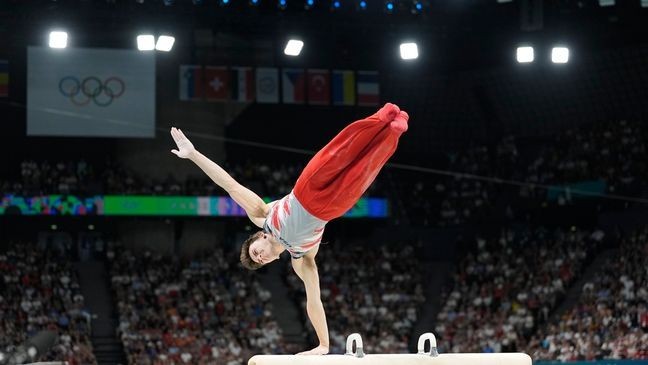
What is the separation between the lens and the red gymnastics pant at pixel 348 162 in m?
6.91

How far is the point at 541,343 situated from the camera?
70.8ft

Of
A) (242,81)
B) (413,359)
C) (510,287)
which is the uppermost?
(242,81)

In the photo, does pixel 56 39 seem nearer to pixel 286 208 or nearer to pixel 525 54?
pixel 525 54

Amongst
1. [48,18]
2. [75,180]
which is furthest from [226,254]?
[48,18]

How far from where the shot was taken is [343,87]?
2592 centimetres

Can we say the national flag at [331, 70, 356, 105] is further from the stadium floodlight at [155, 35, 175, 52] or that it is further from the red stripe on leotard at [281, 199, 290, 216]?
the red stripe on leotard at [281, 199, 290, 216]

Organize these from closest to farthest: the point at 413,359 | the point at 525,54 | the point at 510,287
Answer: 1. the point at 413,359
2. the point at 525,54
3. the point at 510,287

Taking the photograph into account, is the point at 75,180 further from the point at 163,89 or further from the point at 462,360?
the point at 462,360

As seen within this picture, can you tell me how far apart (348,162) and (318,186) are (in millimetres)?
285

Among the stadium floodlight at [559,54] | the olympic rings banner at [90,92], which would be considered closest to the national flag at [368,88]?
the olympic rings banner at [90,92]

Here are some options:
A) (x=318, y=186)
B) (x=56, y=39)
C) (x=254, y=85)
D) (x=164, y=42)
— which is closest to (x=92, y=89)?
(x=254, y=85)

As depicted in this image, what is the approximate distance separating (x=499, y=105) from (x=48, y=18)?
55.5ft

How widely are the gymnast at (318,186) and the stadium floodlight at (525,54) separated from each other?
39.1ft

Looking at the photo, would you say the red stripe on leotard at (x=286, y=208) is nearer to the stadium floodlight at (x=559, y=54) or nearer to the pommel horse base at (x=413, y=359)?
the pommel horse base at (x=413, y=359)
